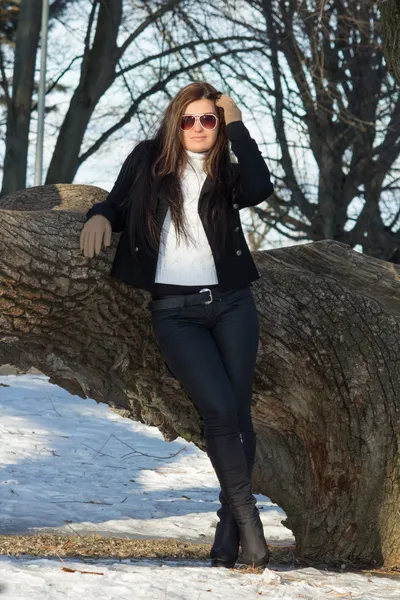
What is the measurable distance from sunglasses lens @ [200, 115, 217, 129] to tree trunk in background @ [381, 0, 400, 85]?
1.67 meters

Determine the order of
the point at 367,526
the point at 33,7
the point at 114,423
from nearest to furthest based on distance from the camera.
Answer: the point at 367,526, the point at 114,423, the point at 33,7

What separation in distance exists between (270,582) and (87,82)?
1036cm

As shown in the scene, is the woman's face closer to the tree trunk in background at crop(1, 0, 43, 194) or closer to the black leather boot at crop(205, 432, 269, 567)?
the black leather boot at crop(205, 432, 269, 567)

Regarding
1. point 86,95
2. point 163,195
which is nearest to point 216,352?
point 163,195

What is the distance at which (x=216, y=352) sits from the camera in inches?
156

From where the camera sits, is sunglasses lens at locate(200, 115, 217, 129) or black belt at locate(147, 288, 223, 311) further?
sunglasses lens at locate(200, 115, 217, 129)

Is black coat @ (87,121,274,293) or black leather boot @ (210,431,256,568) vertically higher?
black coat @ (87,121,274,293)

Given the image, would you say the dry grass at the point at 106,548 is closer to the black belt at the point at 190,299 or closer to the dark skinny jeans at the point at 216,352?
the dark skinny jeans at the point at 216,352

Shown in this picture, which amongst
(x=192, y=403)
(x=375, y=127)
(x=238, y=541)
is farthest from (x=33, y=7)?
(x=238, y=541)

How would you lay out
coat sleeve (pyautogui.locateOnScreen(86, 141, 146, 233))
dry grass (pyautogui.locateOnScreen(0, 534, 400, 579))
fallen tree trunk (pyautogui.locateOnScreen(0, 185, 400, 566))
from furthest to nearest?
1. dry grass (pyautogui.locateOnScreen(0, 534, 400, 579))
2. fallen tree trunk (pyautogui.locateOnScreen(0, 185, 400, 566))
3. coat sleeve (pyautogui.locateOnScreen(86, 141, 146, 233))

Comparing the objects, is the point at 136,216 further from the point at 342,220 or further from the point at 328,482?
the point at 342,220

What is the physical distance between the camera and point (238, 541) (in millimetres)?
4133

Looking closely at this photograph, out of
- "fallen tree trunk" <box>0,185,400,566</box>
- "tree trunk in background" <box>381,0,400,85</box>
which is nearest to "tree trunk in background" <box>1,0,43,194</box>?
"fallen tree trunk" <box>0,185,400,566</box>

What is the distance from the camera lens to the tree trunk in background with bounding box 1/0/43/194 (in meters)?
12.5
